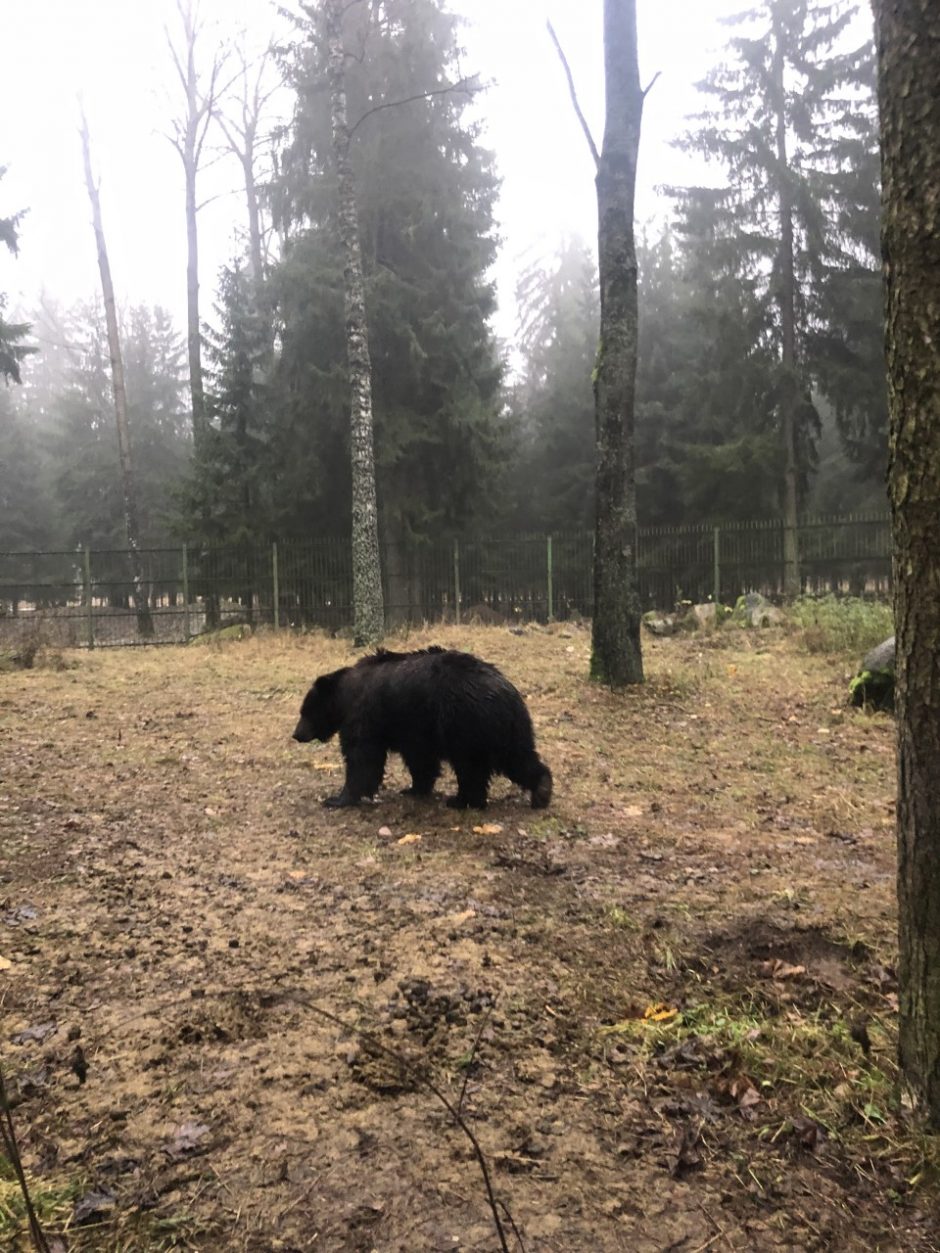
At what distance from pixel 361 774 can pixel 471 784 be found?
2.88ft

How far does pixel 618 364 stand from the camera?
10.5 m

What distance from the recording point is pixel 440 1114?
2.64 m

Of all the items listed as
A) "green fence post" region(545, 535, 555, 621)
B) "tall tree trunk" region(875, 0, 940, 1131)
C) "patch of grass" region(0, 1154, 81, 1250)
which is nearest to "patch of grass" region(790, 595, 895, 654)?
"green fence post" region(545, 535, 555, 621)

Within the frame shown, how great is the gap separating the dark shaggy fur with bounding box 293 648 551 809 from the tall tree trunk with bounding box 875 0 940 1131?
3.60m

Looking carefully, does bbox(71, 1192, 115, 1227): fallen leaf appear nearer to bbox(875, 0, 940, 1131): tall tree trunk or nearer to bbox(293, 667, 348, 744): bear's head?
bbox(875, 0, 940, 1131): tall tree trunk

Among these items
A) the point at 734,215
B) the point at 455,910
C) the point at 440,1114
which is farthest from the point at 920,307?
the point at 734,215

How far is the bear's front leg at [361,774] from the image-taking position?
6445 millimetres

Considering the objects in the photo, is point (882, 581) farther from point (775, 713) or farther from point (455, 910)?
point (455, 910)

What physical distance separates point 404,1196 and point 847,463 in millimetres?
30755

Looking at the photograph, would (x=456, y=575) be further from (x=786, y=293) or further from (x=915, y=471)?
(x=915, y=471)

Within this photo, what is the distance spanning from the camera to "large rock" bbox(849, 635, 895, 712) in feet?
30.2

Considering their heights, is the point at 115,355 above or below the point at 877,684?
above

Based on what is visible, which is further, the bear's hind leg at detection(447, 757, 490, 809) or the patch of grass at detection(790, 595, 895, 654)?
the patch of grass at detection(790, 595, 895, 654)

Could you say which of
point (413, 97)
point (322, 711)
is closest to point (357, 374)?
point (413, 97)
